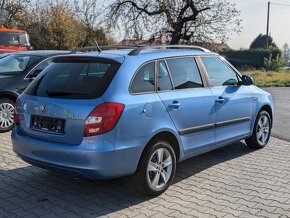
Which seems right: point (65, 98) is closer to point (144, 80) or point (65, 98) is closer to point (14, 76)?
point (144, 80)

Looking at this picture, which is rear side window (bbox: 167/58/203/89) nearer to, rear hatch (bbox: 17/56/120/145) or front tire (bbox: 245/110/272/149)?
rear hatch (bbox: 17/56/120/145)

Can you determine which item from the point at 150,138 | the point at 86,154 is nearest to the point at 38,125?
the point at 86,154

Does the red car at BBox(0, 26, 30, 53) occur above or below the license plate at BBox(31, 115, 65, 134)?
above

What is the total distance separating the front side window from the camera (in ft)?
18.9

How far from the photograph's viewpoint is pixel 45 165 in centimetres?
443

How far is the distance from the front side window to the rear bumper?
188 centimetres

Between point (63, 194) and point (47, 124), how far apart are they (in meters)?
0.91

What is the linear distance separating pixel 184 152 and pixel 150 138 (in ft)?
2.55

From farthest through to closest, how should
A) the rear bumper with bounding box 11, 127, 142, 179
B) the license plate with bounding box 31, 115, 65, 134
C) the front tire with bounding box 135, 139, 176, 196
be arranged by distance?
1. the front tire with bounding box 135, 139, 176, 196
2. the license plate with bounding box 31, 115, 65, 134
3. the rear bumper with bounding box 11, 127, 142, 179

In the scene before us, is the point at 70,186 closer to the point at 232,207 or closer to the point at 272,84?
the point at 232,207

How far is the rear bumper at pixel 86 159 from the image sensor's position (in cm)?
412

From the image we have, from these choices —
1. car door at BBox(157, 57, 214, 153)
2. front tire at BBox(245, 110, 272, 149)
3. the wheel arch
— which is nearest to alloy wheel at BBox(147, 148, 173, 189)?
the wheel arch

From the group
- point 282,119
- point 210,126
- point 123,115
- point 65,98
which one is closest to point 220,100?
point 210,126

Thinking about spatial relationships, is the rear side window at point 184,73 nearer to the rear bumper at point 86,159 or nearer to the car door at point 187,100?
the car door at point 187,100
